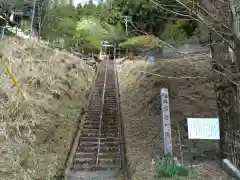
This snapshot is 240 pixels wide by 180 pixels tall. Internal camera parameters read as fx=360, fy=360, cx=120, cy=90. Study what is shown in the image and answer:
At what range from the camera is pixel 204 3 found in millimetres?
8367

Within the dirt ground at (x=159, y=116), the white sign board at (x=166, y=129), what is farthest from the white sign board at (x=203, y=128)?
the white sign board at (x=166, y=129)

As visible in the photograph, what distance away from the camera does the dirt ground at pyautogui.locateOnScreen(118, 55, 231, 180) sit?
948 cm

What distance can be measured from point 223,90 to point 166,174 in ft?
8.05

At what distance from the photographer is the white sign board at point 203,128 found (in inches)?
318

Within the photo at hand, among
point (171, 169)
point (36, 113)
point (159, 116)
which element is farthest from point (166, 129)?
point (36, 113)

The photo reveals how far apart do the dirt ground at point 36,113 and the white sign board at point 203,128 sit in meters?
3.70

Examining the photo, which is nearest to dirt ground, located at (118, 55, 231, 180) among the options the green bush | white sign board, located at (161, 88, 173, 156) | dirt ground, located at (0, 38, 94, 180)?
the green bush

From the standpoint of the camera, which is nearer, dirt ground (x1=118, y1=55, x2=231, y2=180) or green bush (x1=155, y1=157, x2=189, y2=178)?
green bush (x1=155, y1=157, x2=189, y2=178)

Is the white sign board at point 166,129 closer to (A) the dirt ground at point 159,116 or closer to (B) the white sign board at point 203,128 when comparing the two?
(A) the dirt ground at point 159,116

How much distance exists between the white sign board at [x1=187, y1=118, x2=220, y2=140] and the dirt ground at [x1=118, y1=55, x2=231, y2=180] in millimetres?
987

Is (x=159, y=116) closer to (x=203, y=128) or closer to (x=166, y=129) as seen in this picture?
(x=166, y=129)

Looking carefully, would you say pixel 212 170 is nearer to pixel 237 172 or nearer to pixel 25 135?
pixel 237 172

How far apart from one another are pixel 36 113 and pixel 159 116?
4590 millimetres

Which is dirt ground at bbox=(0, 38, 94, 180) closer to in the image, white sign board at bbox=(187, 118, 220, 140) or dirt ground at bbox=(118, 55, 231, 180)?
dirt ground at bbox=(118, 55, 231, 180)
